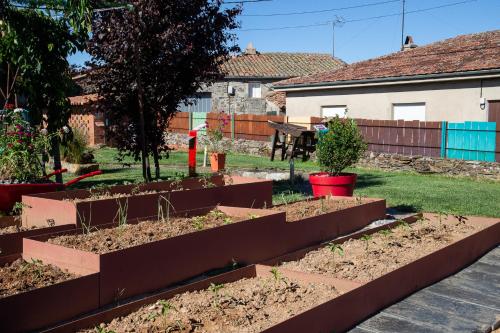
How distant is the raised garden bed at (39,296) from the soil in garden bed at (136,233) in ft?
1.54

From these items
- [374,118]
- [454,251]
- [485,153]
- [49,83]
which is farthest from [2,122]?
[374,118]

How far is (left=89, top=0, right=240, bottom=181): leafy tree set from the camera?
9.77m

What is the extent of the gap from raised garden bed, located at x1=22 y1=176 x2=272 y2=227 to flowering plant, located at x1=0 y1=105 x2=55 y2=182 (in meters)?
0.83

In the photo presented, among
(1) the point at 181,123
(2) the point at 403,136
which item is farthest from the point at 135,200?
(1) the point at 181,123

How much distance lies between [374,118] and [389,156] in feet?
9.14

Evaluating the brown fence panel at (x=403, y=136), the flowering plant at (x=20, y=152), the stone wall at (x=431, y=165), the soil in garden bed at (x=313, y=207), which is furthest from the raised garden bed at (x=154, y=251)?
the brown fence panel at (x=403, y=136)

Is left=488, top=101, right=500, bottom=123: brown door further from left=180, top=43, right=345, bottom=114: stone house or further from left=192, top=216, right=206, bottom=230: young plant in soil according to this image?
left=180, top=43, right=345, bottom=114: stone house

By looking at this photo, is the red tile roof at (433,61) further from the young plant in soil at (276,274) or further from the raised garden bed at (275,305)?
the young plant in soil at (276,274)

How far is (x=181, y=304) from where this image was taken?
13.3 ft

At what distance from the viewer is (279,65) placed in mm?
40531

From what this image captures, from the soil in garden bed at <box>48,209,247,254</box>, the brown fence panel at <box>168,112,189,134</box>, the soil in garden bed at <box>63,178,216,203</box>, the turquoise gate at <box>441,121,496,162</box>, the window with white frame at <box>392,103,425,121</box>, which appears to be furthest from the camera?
the brown fence panel at <box>168,112,189,134</box>

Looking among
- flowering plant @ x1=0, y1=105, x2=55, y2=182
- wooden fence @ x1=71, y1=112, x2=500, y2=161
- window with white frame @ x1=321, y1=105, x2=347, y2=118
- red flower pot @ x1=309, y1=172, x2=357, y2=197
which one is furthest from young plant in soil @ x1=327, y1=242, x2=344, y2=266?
window with white frame @ x1=321, y1=105, x2=347, y2=118

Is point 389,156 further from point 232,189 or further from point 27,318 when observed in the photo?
point 27,318

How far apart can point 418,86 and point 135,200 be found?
1393 centimetres
